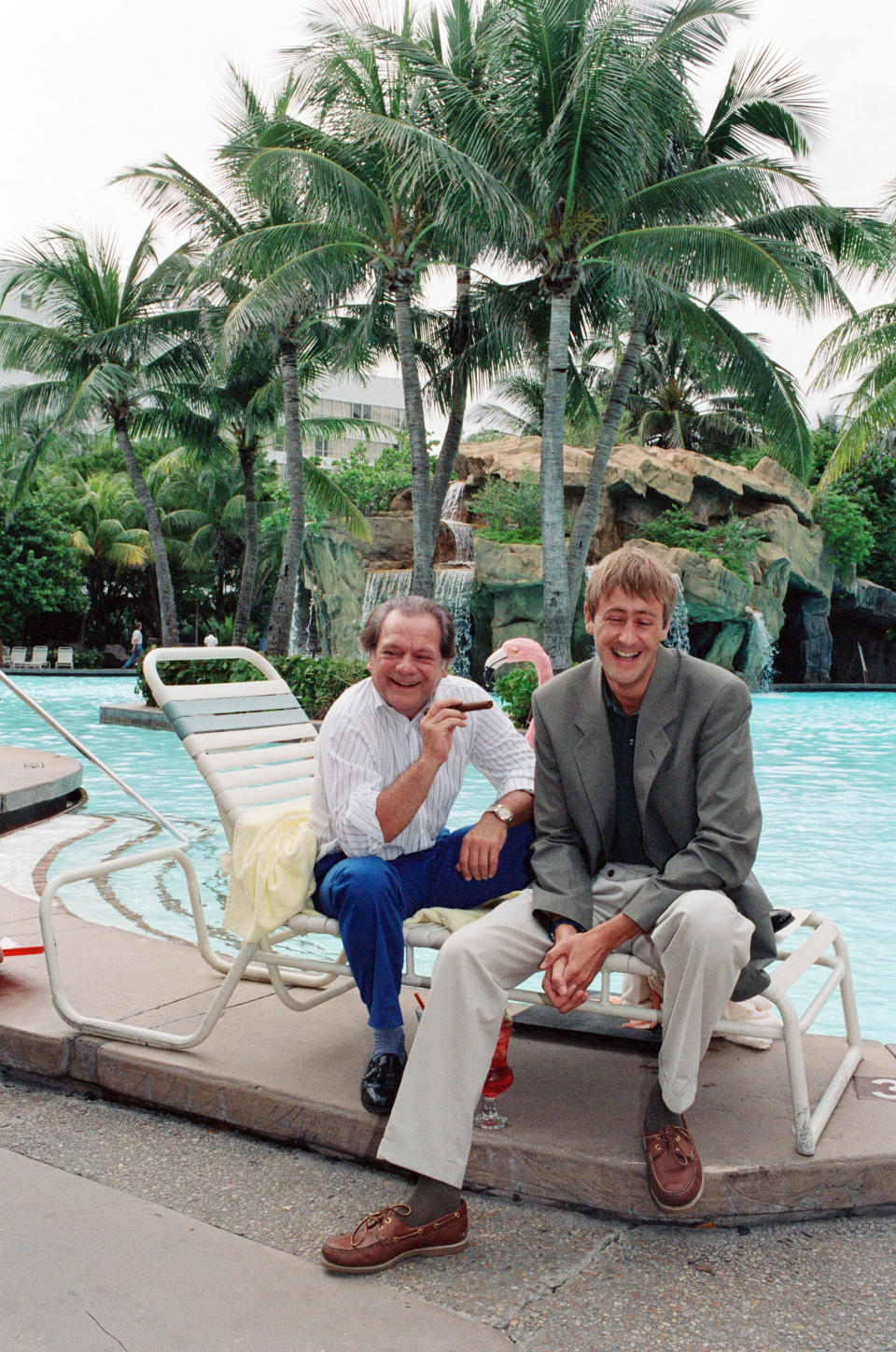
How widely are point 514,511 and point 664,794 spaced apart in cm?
2196

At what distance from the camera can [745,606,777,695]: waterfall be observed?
25.6 m

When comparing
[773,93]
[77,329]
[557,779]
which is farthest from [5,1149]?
[77,329]

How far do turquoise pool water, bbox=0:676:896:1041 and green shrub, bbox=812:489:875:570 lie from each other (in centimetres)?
968

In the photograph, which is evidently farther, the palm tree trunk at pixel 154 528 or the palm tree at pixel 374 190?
the palm tree trunk at pixel 154 528

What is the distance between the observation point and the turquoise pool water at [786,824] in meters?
6.38

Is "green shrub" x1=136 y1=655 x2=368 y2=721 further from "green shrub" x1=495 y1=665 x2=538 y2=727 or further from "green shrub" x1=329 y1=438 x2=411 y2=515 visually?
"green shrub" x1=329 y1=438 x2=411 y2=515

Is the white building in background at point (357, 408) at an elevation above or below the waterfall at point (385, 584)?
above

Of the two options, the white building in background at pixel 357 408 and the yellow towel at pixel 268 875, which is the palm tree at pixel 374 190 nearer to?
the yellow towel at pixel 268 875

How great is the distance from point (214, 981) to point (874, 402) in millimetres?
17960

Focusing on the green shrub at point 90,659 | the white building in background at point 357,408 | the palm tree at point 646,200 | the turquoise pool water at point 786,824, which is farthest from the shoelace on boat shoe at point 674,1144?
the white building in background at point 357,408

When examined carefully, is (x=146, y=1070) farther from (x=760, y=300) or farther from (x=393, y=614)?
(x=760, y=300)

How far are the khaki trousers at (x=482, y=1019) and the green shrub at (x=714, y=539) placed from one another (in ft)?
74.2

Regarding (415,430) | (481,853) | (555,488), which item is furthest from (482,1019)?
(415,430)

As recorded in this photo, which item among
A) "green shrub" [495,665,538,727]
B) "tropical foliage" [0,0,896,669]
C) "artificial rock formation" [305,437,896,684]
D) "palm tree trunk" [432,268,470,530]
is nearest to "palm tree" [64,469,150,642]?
"artificial rock formation" [305,437,896,684]
